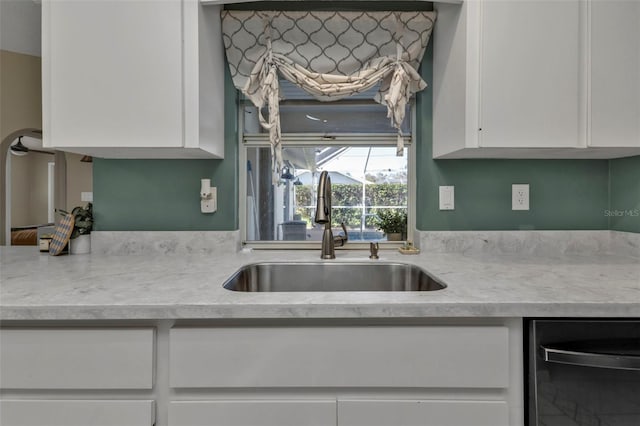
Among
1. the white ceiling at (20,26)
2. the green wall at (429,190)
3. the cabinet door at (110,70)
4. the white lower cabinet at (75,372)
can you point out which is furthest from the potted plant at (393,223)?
the white ceiling at (20,26)

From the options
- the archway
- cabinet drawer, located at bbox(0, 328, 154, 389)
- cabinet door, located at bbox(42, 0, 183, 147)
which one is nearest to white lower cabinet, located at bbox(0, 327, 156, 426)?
cabinet drawer, located at bbox(0, 328, 154, 389)

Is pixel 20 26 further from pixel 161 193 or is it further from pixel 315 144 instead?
pixel 315 144

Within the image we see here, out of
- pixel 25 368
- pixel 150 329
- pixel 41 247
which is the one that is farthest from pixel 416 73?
pixel 41 247

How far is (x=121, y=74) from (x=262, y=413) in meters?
1.25

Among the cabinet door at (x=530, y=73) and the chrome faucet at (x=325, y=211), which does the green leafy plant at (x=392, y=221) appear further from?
the cabinet door at (x=530, y=73)

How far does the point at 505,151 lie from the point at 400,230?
0.64 metres

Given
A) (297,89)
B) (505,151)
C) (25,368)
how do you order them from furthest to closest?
(297,89) < (505,151) < (25,368)

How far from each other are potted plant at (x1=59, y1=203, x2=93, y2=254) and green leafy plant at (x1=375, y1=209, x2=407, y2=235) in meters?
1.41

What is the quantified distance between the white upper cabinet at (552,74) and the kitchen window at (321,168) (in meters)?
0.54

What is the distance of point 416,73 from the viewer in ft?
5.32

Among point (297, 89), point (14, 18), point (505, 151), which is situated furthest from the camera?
point (14, 18)

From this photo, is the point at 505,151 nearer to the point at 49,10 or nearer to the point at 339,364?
the point at 339,364

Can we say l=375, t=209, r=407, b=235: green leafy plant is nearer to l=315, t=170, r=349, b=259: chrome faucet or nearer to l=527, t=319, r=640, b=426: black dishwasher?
l=315, t=170, r=349, b=259: chrome faucet

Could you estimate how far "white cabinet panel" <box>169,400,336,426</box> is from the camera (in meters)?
0.90
